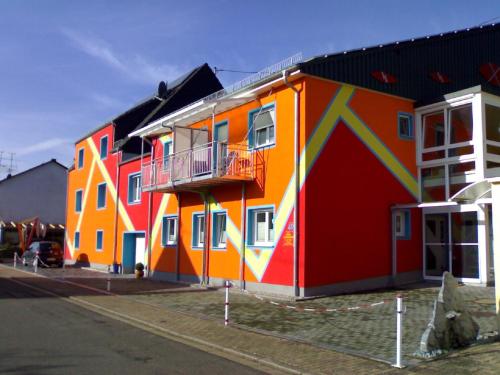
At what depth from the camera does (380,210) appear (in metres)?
16.0

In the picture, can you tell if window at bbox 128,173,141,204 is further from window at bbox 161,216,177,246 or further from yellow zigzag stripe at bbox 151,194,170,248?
window at bbox 161,216,177,246

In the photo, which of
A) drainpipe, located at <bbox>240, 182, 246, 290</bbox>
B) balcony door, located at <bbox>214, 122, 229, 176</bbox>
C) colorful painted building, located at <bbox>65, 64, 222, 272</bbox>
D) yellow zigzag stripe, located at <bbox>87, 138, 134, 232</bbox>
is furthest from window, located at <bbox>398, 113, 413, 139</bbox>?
yellow zigzag stripe, located at <bbox>87, 138, 134, 232</bbox>

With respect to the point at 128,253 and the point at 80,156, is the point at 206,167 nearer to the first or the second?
the point at 128,253

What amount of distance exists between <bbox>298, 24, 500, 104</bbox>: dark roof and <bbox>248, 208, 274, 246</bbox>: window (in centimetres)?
446

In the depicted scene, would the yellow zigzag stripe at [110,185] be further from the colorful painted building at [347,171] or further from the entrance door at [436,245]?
the entrance door at [436,245]

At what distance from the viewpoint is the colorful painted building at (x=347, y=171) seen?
14.7m

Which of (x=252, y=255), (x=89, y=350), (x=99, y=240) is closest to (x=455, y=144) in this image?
(x=252, y=255)

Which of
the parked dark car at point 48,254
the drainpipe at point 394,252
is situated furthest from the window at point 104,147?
the drainpipe at point 394,252

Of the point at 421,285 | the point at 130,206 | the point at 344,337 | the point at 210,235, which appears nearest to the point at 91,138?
the point at 130,206

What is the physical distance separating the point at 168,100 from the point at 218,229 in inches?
464

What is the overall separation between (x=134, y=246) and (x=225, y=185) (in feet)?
31.3

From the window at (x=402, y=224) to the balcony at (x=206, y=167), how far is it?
190 inches

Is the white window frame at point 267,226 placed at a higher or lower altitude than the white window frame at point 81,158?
lower

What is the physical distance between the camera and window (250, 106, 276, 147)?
636 inches
